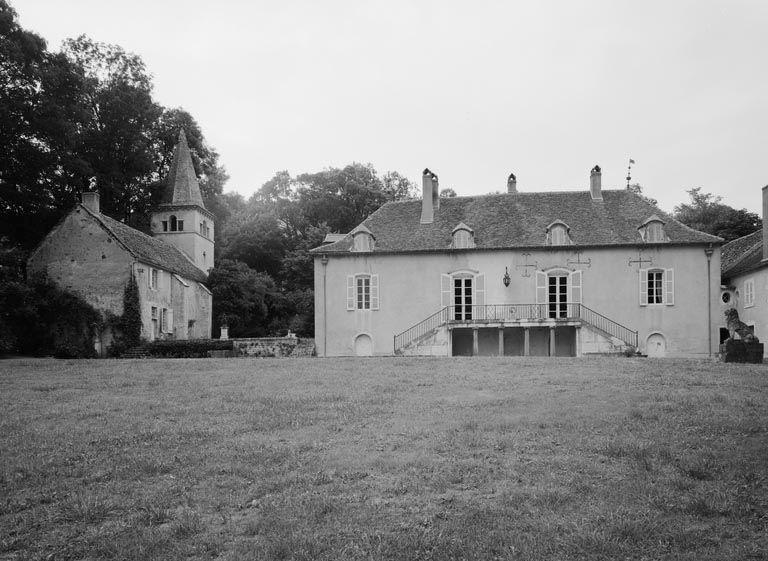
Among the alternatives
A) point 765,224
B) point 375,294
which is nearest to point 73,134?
point 375,294

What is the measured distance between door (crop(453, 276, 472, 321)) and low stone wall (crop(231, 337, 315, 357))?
268 inches

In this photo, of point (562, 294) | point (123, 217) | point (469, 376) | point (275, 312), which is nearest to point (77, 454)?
point (469, 376)

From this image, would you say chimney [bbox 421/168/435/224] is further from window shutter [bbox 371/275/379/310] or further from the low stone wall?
the low stone wall

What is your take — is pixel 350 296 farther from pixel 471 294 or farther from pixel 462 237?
pixel 462 237

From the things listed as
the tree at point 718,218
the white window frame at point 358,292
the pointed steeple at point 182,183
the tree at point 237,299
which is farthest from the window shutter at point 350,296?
the tree at point 718,218

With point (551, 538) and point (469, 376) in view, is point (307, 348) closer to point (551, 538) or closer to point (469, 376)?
point (469, 376)

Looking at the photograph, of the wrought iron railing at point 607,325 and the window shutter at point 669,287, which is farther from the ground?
the window shutter at point 669,287

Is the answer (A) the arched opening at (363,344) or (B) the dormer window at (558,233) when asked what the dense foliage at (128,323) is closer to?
(A) the arched opening at (363,344)

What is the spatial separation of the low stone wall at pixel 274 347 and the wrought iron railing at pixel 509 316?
13.9ft

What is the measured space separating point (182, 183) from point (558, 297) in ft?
85.2

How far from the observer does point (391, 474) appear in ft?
23.4

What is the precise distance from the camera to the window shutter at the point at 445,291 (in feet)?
95.7

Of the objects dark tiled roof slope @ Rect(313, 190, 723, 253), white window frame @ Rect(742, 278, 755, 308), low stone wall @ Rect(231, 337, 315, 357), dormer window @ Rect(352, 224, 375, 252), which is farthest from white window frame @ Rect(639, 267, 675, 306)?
low stone wall @ Rect(231, 337, 315, 357)

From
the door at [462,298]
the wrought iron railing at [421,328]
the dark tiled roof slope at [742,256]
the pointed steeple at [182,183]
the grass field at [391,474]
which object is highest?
the pointed steeple at [182,183]
